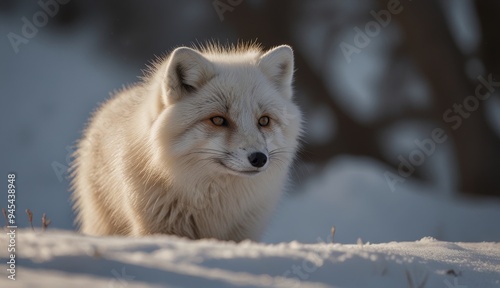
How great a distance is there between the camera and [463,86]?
31.7 feet

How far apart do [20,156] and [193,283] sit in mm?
8184

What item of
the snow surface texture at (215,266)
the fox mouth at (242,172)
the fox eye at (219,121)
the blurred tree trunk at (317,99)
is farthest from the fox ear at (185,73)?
the blurred tree trunk at (317,99)

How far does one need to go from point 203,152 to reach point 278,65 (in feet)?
3.36

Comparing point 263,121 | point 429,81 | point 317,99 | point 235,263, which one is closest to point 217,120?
point 263,121

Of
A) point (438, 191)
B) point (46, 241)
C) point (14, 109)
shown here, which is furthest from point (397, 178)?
point (46, 241)

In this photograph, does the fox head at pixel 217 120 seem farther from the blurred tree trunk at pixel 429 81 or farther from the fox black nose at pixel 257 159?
the blurred tree trunk at pixel 429 81

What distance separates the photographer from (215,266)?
2217 mm

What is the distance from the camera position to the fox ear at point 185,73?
409 cm

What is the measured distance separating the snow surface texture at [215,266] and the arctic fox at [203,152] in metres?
1.26

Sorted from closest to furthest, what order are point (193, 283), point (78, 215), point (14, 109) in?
point (193, 283) < point (78, 215) < point (14, 109)

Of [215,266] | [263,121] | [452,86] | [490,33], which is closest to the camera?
[215,266]

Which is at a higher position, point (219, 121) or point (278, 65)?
point (278, 65)

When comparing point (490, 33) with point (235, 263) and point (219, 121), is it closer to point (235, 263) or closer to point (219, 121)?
point (219, 121)

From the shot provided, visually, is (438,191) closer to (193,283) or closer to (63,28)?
(63,28)
